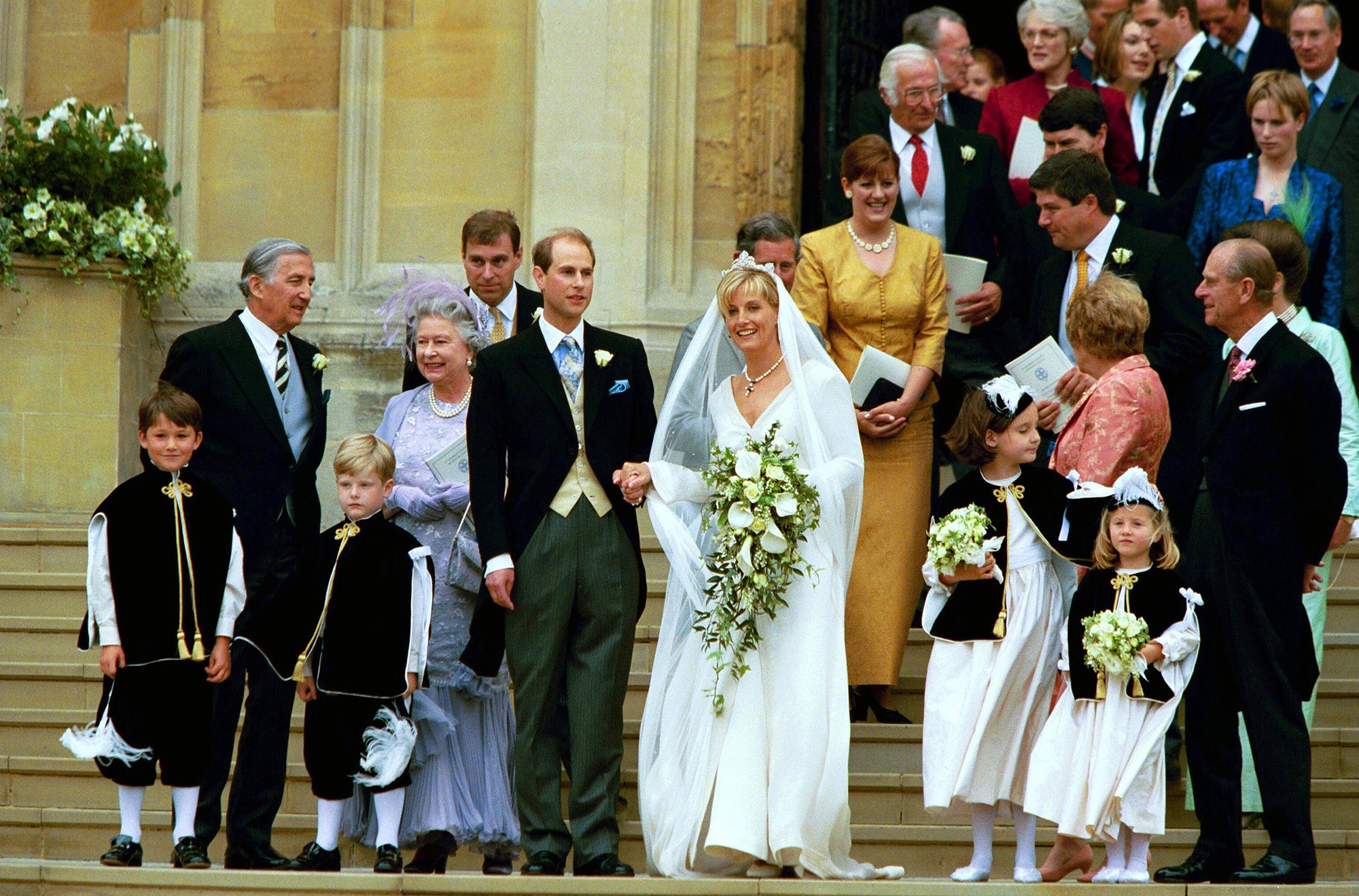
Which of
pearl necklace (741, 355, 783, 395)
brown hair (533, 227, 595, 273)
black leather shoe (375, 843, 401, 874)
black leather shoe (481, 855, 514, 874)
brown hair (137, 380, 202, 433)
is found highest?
brown hair (533, 227, 595, 273)

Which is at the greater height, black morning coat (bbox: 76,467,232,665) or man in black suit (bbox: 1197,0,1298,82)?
man in black suit (bbox: 1197,0,1298,82)

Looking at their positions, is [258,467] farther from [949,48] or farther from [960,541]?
[949,48]

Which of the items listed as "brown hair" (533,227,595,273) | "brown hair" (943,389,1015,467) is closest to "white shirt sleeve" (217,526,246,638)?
"brown hair" (533,227,595,273)

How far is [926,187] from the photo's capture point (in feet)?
28.2

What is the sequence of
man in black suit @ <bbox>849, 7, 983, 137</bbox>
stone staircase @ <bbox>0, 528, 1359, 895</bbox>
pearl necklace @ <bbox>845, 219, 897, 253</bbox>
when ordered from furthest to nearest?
man in black suit @ <bbox>849, 7, 983, 137</bbox>
pearl necklace @ <bbox>845, 219, 897, 253</bbox>
stone staircase @ <bbox>0, 528, 1359, 895</bbox>

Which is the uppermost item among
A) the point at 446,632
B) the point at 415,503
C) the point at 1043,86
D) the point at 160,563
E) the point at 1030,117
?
the point at 1043,86

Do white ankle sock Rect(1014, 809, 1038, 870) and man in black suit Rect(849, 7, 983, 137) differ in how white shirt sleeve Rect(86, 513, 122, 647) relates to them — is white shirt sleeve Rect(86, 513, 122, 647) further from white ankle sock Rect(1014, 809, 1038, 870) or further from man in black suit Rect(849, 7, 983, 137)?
man in black suit Rect(849, 7, 983, 137)

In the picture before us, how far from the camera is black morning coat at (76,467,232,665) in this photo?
6430 millimetres

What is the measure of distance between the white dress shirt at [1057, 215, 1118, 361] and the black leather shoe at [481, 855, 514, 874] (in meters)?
3.02

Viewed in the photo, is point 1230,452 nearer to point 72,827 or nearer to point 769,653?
point 769,653

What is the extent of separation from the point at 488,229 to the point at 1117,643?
3032 mm

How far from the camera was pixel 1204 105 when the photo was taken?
9242mm

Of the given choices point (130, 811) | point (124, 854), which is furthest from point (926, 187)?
point (124, 854)

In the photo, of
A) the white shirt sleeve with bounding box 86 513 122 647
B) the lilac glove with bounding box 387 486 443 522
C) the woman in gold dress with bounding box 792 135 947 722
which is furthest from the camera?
the woman in gold dress with bounding box 792 135 947 722
